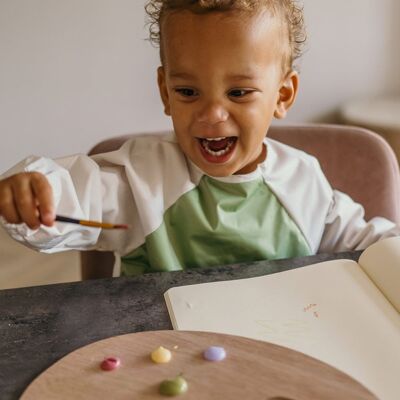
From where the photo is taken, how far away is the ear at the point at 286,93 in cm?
98

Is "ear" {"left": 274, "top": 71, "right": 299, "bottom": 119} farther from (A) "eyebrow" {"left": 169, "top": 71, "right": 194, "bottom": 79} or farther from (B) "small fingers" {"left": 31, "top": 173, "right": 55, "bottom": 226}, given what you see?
(B) "small fingers" {"left": 31, "top": 173, "right": 55, "bottom": 226}

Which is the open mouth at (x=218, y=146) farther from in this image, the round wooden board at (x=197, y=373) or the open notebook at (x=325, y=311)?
the round wooden board at (x=197, y=373)

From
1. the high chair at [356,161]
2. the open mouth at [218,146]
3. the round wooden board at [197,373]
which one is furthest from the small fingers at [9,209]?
the high chair at [356,161]

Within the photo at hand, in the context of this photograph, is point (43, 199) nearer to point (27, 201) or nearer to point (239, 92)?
point (27, 201)

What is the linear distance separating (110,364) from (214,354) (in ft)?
0.30

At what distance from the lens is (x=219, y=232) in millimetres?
943

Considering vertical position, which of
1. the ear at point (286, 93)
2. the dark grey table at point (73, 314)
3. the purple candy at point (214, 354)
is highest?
the ear at point (286, 93)

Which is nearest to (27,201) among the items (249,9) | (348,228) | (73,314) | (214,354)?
(73,314)

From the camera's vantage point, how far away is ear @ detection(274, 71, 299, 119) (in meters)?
0.98

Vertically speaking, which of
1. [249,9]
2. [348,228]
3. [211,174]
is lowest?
[348,228]

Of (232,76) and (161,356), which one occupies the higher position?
(232,76)

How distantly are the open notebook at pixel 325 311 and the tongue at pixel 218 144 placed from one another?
0.21 metres

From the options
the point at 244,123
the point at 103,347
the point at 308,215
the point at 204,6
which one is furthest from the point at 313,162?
the point at 103,347

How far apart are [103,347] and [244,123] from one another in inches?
15.0
